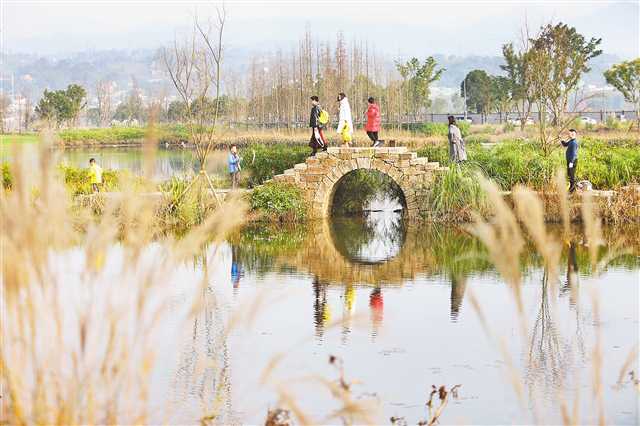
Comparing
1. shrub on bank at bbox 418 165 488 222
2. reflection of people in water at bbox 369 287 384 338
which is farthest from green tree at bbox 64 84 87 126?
reflection of people in water at bbox 369 287 384 338

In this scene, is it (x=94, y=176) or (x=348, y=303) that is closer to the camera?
(x=348, y=303)

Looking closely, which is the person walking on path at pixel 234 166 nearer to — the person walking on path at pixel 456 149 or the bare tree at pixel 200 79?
the bare tree at pixel 200 79

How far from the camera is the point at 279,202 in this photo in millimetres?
22203

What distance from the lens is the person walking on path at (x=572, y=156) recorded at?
21281 mm

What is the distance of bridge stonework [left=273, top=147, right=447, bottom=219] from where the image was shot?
22.2 m

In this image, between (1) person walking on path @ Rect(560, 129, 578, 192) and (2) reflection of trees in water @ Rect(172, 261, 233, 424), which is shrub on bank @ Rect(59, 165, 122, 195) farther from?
(2) reflection of trees in water @ Rect(172, 261, 233, 424)

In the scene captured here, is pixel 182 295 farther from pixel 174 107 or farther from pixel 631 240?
pixel 174 107

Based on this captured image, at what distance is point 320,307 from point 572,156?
30.8ft

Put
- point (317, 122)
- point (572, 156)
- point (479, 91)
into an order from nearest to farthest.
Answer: point (572, 156), point (317, 122), point (479, 91)

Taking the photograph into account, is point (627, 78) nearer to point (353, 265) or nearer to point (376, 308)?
point (353, 265)

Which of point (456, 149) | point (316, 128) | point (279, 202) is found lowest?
point (279, 202)

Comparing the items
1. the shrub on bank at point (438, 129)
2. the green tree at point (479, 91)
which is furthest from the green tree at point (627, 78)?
the green tree at point (479, 91)

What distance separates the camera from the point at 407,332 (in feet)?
39.6

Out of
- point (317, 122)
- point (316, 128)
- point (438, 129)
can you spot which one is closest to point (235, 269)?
point (317, 122)
